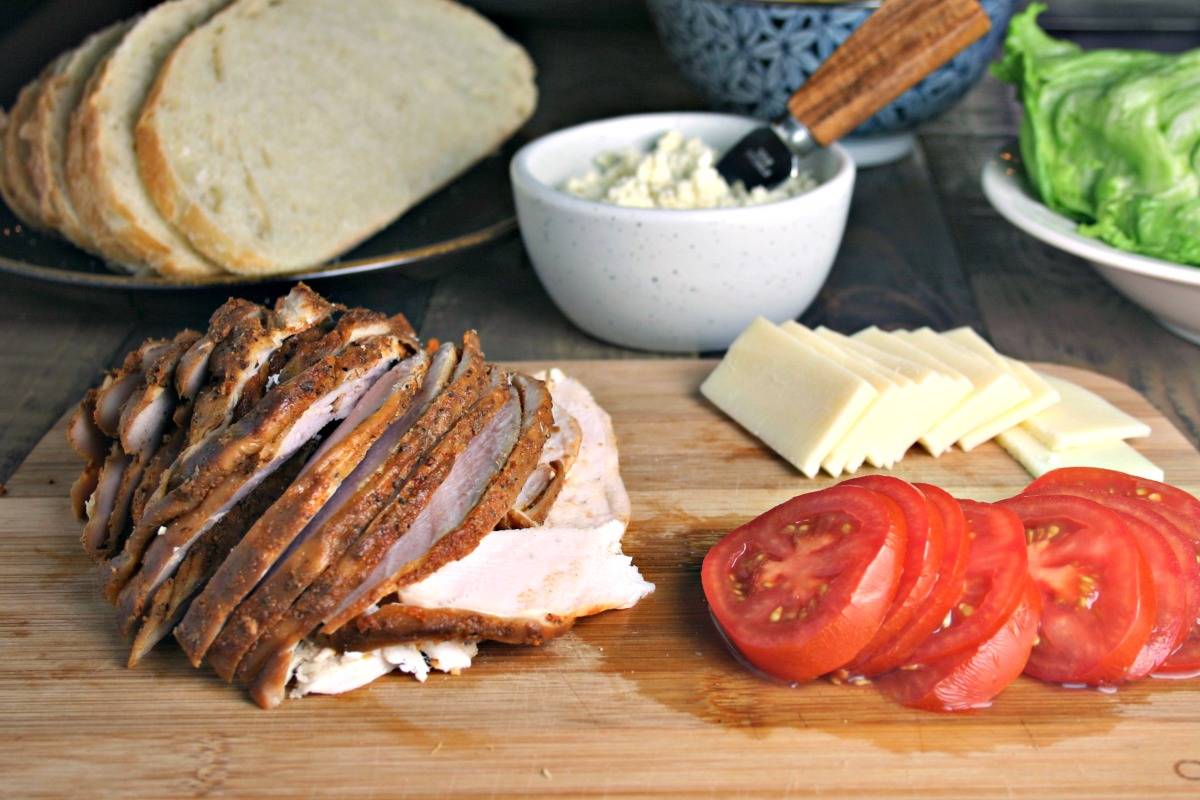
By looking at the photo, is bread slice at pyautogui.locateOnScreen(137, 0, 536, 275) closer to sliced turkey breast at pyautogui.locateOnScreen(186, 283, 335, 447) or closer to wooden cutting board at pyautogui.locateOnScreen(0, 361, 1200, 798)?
sliced turkey breast at pyautogui.locateOnScreen(186, 283, 335, 447)

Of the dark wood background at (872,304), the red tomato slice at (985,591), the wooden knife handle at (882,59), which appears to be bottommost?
the dark wood background at (872,304)

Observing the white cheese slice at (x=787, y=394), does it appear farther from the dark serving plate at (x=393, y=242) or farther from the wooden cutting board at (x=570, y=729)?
the dark serving plate at (x=393, y=242)

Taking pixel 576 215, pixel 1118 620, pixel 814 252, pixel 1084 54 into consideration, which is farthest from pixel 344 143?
pixel 1118 620

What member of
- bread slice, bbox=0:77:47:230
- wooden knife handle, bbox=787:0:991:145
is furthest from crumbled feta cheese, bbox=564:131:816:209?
bread slice, bbox=0:77:47:230

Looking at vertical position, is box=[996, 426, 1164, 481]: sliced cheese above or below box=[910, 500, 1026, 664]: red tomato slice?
below

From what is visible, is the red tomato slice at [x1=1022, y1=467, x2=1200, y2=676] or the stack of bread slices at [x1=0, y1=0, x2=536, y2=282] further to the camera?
the stack of bread slices at [x1=0, y1=0, x2=536, y2=282]

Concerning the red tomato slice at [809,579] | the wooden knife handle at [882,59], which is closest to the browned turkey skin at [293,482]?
the red tomato slice at [809,579]

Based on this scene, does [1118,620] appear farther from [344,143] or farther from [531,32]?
[531,32]
